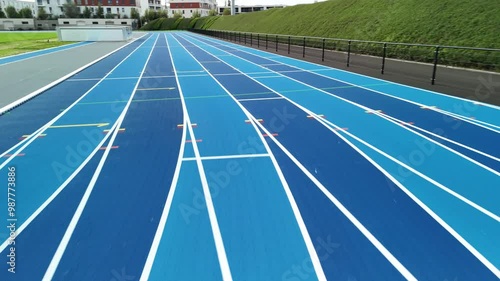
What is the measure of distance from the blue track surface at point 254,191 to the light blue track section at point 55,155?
0.03 metres

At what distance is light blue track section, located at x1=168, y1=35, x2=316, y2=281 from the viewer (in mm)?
3481

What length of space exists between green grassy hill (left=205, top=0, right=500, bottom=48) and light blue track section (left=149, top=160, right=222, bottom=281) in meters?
17.3

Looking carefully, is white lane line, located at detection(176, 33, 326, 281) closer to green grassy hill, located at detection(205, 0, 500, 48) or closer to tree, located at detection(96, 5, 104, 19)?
green grassy hill, located at detection(205, 0, 500, 48)

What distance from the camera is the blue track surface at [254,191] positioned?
3471mm

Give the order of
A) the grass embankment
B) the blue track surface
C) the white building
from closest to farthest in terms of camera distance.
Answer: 1. the blue track surface
2. the grass embankment
3. the white building

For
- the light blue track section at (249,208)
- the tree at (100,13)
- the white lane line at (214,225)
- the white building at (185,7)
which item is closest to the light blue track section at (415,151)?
the light blue track section at (249,208)

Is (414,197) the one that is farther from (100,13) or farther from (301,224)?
(100,13)

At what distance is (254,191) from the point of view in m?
4.87

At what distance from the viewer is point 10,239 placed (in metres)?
3.84

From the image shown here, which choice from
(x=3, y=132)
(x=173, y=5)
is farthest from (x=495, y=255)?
(x=173, y=5)

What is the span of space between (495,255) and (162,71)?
1485 centimetres

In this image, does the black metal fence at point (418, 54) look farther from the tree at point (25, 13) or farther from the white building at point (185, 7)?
the white building at point (185, 7)

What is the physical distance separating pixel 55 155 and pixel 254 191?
3.66 metres

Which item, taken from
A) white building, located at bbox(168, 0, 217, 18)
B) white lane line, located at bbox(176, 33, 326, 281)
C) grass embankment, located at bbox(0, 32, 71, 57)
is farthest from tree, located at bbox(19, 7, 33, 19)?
white lane line, located at bbox(176, 33, 326, 281)
